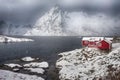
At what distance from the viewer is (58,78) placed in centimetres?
5966

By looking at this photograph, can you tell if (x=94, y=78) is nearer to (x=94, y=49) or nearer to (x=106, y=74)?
(x=106, y=74)

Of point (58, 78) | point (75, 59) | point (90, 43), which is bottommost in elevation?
point (58, 78)

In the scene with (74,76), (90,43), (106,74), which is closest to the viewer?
(106,74)

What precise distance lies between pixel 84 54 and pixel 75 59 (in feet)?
14.2

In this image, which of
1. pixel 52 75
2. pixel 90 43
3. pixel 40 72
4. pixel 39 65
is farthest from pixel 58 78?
pixel 90 43

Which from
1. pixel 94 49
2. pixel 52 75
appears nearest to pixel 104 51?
pixel 94 49

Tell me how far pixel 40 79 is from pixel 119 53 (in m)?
26.6

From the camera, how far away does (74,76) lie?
5462 centimetres

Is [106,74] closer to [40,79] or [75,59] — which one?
[40,79]

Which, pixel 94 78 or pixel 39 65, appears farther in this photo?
pixel 39 65

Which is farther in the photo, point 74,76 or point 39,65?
point 39,65

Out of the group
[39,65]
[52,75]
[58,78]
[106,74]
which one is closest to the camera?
[106,74]

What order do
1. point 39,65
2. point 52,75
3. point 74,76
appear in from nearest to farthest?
1. point 74,76
2. point 52,75
3. point 39,65

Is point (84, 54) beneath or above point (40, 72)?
above
